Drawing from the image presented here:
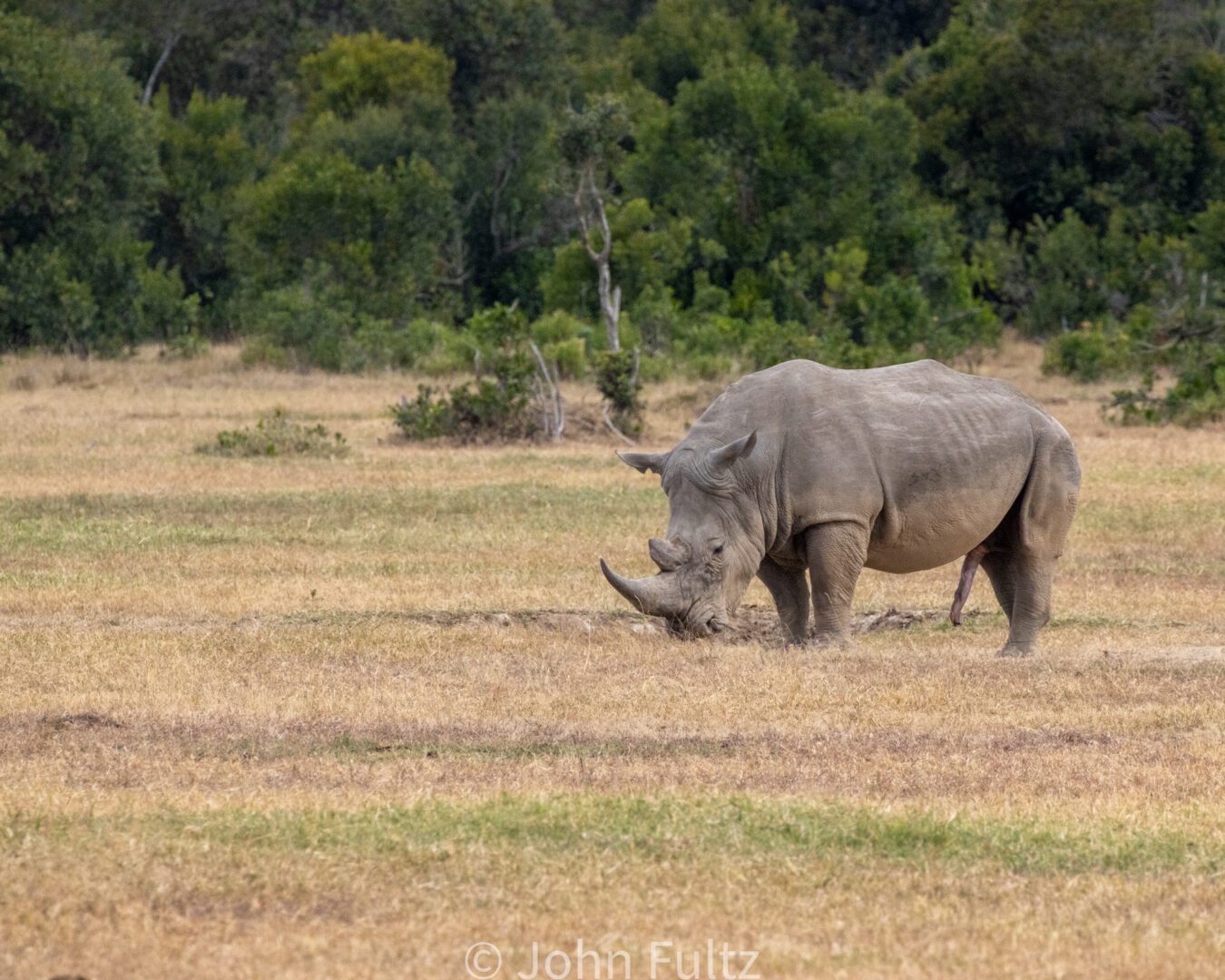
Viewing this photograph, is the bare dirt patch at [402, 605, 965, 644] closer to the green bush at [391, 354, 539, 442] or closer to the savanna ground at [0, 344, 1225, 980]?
the savanna ground at [0, 344, 1225, 980]

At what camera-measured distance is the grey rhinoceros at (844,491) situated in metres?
11.9

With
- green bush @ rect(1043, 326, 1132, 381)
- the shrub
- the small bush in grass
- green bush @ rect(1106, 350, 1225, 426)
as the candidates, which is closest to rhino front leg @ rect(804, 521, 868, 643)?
the small bush in grass

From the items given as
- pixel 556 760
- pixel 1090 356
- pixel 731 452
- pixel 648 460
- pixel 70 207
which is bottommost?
pixel 1090 356

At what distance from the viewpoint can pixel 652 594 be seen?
11.7 meters

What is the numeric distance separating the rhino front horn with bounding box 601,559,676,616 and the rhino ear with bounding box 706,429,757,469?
726mm

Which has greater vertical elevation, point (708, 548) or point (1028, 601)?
point (708, 548)

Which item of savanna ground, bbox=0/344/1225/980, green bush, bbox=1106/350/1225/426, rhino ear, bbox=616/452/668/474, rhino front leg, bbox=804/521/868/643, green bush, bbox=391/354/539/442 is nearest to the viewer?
savanna ground, bbox=0/344/1225/980

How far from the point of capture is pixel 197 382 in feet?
102

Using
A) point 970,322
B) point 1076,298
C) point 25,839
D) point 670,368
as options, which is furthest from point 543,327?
point 25,839

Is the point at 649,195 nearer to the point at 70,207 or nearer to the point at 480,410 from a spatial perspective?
the point at 70,207

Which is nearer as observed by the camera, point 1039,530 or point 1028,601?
point 1028,601

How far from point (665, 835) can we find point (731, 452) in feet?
15.3

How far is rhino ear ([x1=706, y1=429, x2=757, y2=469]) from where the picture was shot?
11773mm

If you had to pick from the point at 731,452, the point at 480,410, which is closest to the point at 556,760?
the point at 731,452
